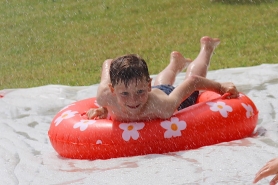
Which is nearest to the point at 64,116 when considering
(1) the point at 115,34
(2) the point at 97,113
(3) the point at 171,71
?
(2) the point at 97,113

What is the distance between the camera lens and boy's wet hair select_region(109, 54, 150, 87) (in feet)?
13.1

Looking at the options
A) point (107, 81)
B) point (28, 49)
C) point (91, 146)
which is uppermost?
point (107, 81)

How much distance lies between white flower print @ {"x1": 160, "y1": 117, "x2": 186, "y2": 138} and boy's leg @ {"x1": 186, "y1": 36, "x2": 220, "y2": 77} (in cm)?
108

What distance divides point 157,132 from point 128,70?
471 mm

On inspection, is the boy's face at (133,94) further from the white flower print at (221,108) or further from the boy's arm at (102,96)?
the white flower print at (221,108)

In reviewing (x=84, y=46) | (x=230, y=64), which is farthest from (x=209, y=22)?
(x=230, y=64)

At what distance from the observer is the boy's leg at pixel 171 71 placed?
17.3ft

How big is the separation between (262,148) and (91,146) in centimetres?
117

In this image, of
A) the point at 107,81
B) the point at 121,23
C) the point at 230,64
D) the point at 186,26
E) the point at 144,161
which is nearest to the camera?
the point at 144,161

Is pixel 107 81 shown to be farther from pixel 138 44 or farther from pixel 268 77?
pixel 138 44

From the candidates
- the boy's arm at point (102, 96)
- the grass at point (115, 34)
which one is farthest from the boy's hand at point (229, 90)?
the grass at point (115, 34)

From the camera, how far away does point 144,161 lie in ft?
12.5

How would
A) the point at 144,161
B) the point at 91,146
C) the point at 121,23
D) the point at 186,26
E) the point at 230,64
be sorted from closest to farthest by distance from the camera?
the point at 144,161, the point at 91,146, the point at 230,64, the point at 186,26, the point at 121,23

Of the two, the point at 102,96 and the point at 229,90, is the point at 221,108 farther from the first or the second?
the point at 102,96
